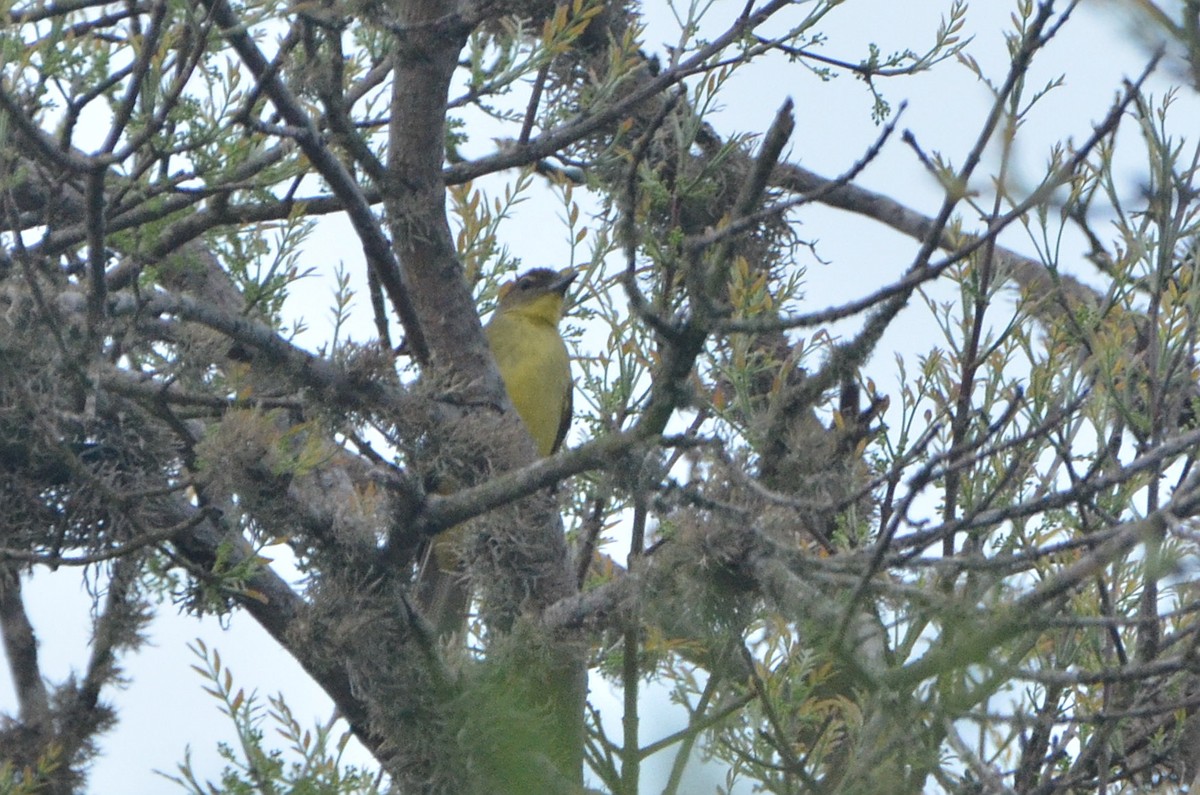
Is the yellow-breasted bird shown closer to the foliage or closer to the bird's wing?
the bird's wing

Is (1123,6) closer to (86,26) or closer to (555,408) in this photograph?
(86,26)

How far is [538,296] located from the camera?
6.74 meters

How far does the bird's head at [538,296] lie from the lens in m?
6.73

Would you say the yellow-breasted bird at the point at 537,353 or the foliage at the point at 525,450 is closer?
the foliage at the point at 525,450

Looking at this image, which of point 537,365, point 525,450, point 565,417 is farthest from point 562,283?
point 525,450

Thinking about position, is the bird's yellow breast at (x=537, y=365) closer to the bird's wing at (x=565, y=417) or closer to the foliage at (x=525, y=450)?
the bird's wing at (x=565, y=417)

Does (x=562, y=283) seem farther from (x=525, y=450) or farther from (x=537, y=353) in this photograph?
(x=525, y=450)

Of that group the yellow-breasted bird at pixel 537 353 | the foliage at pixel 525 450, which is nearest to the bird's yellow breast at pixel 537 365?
the yellow-breasted bird at pixel 537 353

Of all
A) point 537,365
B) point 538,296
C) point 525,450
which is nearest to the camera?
A: point 525,450

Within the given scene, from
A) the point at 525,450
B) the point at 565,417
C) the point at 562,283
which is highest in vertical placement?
the point at 562,283

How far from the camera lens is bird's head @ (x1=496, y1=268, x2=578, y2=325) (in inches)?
265

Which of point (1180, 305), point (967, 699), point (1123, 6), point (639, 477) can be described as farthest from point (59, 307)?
point (1180, 305)

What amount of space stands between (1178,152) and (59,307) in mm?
2656

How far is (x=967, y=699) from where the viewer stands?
2029mm
